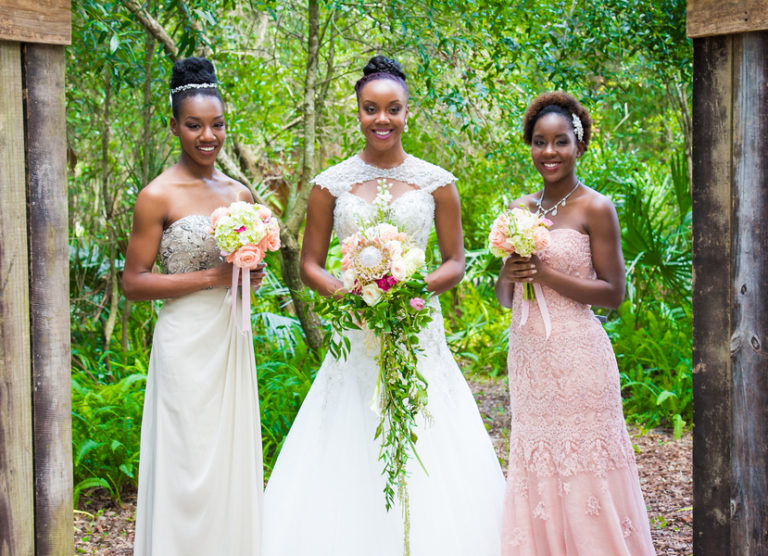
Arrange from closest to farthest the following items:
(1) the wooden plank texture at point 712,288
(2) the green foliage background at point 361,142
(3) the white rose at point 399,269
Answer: (1) the wooden plank texture at point 712,288 → (3) the white rose at point 399,269 → (2) the green foliage background at point 361,142

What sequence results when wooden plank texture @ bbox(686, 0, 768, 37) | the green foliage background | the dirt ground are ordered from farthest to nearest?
the green foliage background
the dirt ground
wooden plank texture @ bbox(686, 0, 768, 37)

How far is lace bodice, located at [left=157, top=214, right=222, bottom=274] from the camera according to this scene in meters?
3.92

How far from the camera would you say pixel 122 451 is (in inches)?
229

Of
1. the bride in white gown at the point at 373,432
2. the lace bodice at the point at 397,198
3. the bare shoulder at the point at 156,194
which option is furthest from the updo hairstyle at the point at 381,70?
the bare shoulder at the point at 156,194

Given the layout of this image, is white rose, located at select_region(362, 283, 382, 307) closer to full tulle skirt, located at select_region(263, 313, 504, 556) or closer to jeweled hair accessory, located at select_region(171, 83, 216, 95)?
full tulle skirt, located at select_region(263, 313, 504, 556)

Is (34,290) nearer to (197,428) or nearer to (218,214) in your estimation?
(218,214)

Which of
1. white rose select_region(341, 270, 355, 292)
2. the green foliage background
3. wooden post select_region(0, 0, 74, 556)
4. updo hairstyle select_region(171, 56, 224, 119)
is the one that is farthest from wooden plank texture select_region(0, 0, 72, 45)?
the green foliage background

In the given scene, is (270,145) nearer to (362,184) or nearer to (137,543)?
(362,184)

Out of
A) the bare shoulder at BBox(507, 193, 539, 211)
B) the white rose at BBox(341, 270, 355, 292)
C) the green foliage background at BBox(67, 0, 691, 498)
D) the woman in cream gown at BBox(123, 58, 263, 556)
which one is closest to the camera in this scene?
the white rose at BBox(341, 270, 355, 292)

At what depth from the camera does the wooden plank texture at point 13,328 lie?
3.17m

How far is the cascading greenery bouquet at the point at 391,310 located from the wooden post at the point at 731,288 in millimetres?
1152

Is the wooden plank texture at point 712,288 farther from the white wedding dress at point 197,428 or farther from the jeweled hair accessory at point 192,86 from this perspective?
the jeweled hair accessory at point 192,86

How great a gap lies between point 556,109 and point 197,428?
2.30 meters

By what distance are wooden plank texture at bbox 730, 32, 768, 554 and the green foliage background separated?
121 inches
